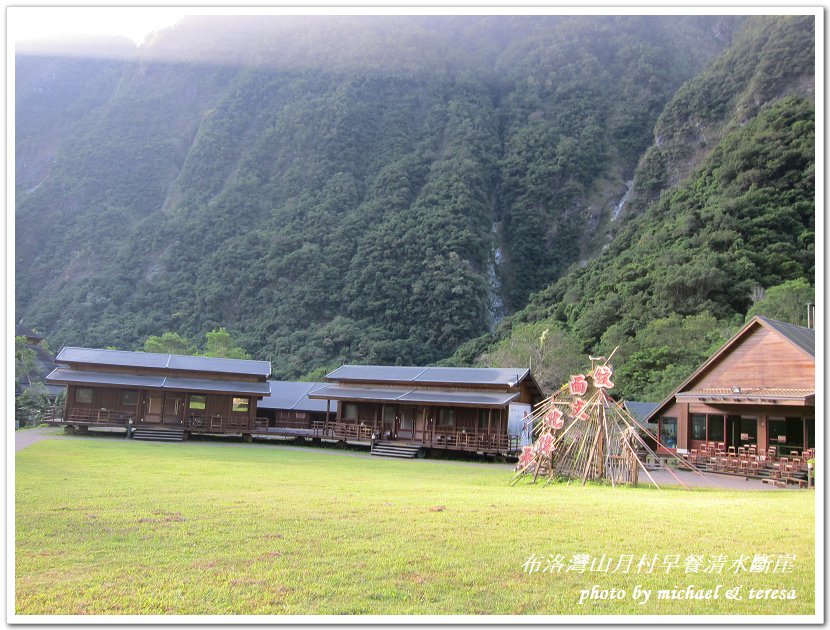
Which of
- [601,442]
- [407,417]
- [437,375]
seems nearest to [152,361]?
[407,417]

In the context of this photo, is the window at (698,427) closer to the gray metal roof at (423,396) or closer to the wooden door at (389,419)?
the gray metal roof at (423,396)

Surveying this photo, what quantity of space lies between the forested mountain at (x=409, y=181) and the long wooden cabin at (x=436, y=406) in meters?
18.0

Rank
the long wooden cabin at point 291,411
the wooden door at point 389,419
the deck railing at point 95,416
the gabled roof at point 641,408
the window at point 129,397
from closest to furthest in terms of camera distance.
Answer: the deck railing at point 95,416, the wooden door at point 389,419, the window at point 129,397, the gabled roof at point 641,408, the long wooden cabin at point 291,411

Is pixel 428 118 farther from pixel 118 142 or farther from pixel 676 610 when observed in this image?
pixel 676 610

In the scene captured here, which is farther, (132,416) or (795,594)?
(132,416)

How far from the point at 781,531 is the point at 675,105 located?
7627cm

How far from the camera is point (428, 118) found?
92.3 metres

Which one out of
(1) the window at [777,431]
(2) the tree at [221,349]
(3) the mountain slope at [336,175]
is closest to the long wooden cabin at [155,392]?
(2) the tree at [221,349]

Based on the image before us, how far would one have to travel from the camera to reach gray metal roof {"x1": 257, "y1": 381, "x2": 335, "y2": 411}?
35156 mm

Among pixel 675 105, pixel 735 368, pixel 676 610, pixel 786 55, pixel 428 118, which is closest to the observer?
pixel 676 610

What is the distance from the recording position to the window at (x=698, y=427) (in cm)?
2264

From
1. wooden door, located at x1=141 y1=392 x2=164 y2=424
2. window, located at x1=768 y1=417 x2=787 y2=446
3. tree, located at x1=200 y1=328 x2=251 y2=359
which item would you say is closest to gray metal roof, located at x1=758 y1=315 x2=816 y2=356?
window, located at x1=768 y1=417 x2=787 y2=446

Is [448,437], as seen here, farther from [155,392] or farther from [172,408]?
[155,392]

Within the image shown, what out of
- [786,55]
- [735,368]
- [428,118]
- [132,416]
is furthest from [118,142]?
[735,368]
